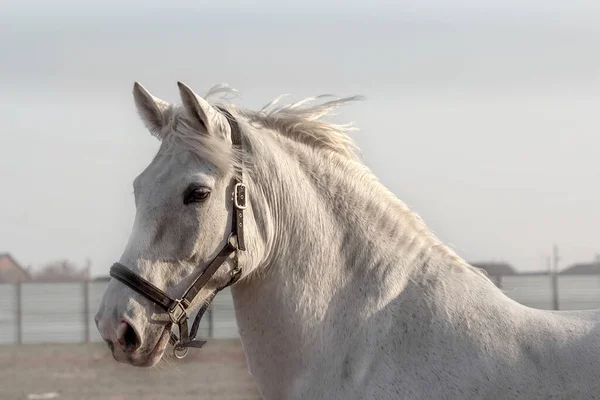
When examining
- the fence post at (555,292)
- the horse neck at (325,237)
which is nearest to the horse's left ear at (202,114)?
the horse neck at (325,237)

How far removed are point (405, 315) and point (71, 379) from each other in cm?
Result: 1166

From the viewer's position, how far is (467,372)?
3.58m

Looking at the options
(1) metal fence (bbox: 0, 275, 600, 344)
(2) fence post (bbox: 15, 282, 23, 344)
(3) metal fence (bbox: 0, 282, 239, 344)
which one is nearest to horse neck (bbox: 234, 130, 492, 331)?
(1) metal fence (bbox: 0, 275, 600, 344)

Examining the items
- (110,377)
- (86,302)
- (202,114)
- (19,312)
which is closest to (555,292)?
(110,377)

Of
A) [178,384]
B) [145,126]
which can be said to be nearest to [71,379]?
[178,384]

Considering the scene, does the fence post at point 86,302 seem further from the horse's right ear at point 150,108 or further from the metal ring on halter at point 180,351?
the metal ring on halter at point 180,351

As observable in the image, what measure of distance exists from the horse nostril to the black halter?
0.15m

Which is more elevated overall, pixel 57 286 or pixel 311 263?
pixel 311 263

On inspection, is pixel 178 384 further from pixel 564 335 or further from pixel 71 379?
pixel 564 335

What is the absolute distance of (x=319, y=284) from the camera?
3861mm

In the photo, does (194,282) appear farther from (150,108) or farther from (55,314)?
(55,314)

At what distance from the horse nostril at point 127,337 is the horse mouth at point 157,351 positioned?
0.09m

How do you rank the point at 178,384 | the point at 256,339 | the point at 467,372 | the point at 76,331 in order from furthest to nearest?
1. the point at 76,331
2. the point at 178,384
3. the point at 256,339
4. the point at 467,372

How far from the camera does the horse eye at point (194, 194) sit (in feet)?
12.2
